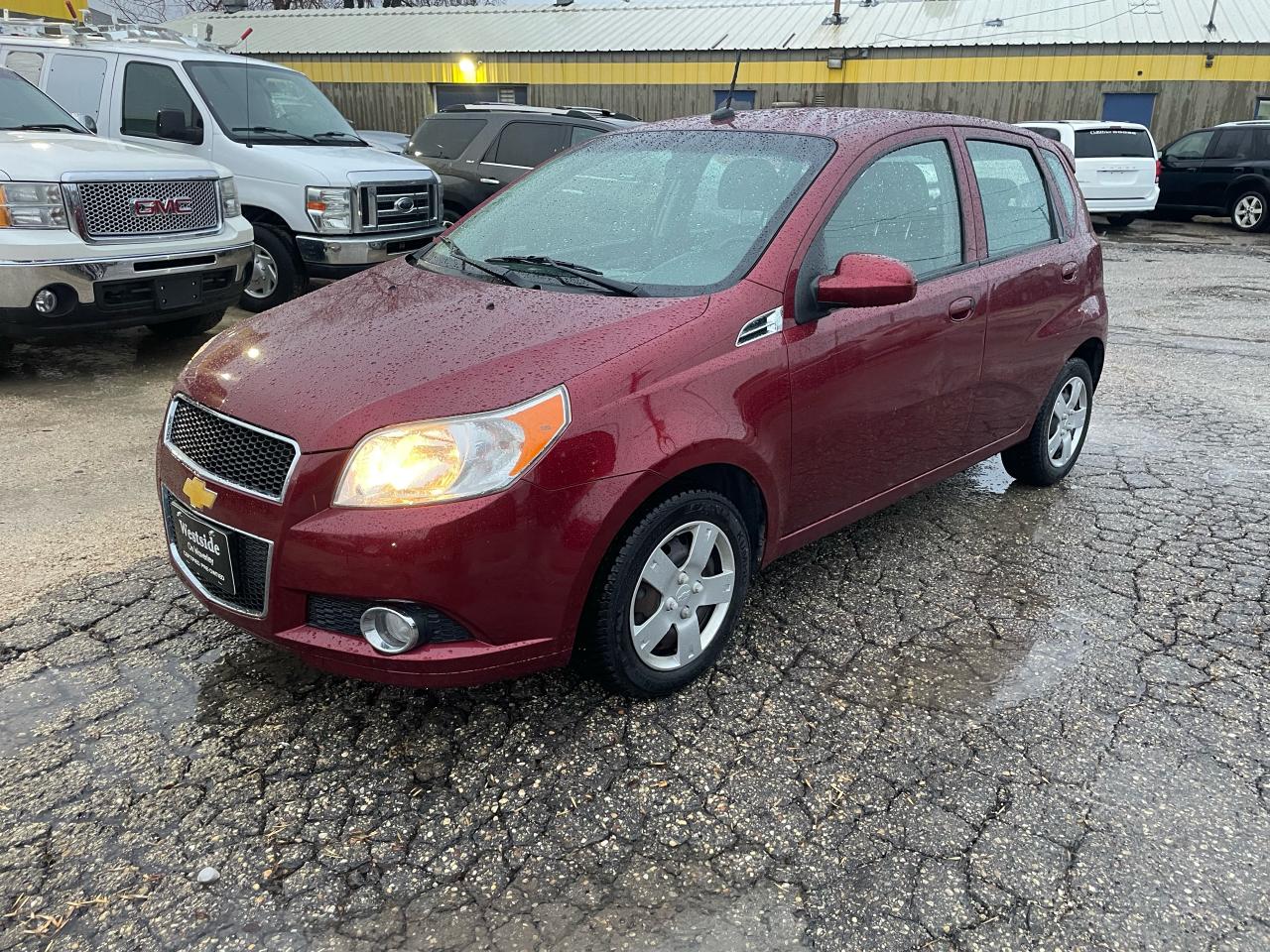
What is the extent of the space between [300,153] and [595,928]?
7.05 m

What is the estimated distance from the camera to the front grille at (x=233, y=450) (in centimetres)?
248

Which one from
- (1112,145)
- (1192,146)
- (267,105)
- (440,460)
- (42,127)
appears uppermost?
(1192,146)

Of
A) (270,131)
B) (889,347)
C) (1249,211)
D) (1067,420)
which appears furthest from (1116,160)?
(889,347)

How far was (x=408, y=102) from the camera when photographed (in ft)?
91.2

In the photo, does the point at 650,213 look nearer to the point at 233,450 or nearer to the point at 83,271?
the point at 233,450

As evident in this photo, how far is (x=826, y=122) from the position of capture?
3.53m

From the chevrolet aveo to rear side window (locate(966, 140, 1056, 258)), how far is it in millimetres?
21

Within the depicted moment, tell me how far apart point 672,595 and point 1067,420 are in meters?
2.81

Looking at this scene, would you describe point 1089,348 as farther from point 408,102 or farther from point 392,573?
point 408,102

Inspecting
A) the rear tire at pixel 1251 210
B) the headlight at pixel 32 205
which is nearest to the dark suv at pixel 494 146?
the headlight at pixel 32 205

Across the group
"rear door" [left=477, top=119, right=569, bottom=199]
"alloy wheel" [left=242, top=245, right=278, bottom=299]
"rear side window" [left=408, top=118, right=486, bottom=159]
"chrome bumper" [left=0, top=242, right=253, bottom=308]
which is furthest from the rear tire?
"chrome bumper" [left=0, top=242, right=253, bottom=308]

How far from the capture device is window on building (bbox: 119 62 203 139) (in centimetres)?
771

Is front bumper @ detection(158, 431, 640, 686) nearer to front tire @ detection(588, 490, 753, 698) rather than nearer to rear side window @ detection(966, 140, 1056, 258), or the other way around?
front tire @ detection(588, 490, 753, 698)

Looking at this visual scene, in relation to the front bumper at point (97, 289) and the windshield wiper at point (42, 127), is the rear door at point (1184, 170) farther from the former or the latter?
the windshield wiper at point (42, 127)
